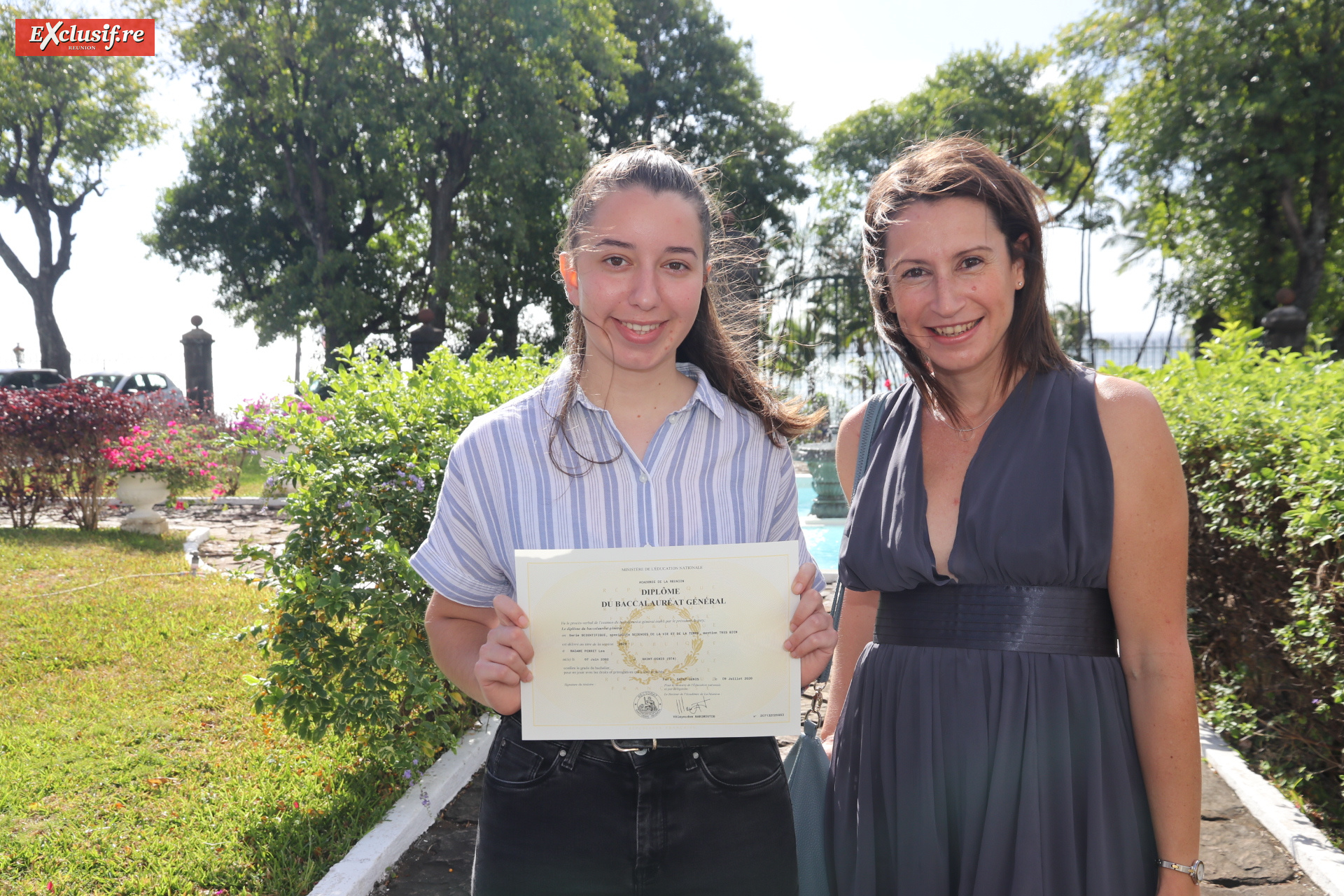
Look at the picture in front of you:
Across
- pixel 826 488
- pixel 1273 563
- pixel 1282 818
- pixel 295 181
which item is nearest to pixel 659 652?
pixel 1282 818

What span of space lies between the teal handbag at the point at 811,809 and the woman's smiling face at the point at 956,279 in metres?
0.72

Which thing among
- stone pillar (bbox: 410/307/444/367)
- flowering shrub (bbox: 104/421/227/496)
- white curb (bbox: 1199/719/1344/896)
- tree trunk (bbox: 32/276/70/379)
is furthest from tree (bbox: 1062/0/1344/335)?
tree trunk (bbox: 32/276/70/379)

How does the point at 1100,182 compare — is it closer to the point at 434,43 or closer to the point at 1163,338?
the point at 1163,338

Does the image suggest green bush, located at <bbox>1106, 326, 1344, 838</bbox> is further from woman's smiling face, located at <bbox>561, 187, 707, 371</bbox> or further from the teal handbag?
woman's smiling face, located at <bbox>561, 187, 707, 371</bbox>

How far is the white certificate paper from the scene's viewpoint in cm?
Answer: 153

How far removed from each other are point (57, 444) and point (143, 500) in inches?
44.6

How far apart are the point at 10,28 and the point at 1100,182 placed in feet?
97.3

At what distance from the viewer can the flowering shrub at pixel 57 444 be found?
417 inches

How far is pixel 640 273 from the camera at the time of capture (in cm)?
163

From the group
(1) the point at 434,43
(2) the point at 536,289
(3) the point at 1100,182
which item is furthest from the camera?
(2) the point at 536,289

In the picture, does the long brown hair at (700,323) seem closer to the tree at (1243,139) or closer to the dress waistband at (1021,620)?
the dress waistband at (1021,620)

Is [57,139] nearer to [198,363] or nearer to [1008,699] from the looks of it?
[198,363]

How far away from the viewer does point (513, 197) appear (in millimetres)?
21062

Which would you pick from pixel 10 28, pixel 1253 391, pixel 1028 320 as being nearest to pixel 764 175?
pixel 10 28
